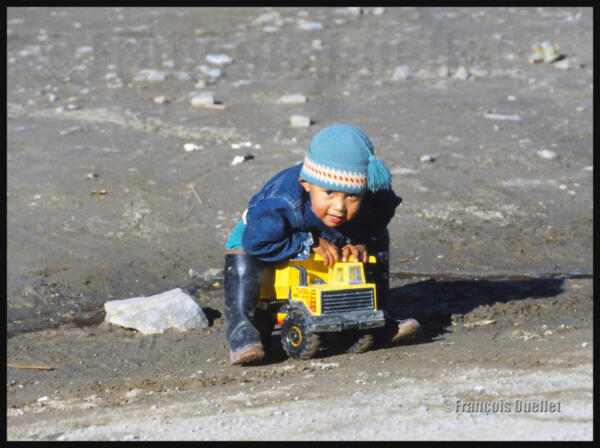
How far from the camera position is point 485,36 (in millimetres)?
12547

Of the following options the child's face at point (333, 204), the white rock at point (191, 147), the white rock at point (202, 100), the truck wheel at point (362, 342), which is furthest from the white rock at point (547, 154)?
the child's face at point (333, 204)

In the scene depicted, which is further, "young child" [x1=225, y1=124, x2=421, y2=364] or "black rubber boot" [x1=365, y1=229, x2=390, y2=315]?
"black rubber boot" [x1=365, y1=229, x2=390, y2=315]

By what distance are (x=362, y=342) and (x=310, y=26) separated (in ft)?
30.1

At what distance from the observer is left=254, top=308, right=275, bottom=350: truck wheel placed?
4656 millimetres

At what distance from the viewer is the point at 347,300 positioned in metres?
4.32

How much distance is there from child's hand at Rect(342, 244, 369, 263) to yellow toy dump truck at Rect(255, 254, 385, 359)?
0.10ft

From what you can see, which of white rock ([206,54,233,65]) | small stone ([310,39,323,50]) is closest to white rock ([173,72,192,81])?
white rock ([206,54,233,65])

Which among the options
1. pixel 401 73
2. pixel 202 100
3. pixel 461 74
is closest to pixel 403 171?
pixel 202 100

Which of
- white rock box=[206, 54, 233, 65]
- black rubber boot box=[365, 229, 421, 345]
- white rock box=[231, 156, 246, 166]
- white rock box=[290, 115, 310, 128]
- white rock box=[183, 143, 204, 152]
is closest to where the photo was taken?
black rubber boot box=[365, 229, 421, 345]

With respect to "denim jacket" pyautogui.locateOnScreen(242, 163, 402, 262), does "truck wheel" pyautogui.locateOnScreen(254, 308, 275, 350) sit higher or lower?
lower

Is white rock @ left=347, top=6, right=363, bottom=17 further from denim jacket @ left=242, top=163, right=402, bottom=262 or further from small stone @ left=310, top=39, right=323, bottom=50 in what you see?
denim jacket @ left=242, top=163, right=402, bottom=262

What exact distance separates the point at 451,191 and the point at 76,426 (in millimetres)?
4639

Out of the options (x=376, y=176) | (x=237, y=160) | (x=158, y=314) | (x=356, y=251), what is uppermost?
(x=376, y=176)

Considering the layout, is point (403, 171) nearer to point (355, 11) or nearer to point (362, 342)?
point (362, 342)
